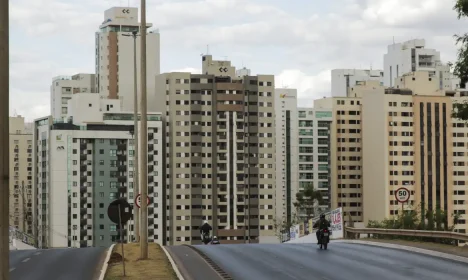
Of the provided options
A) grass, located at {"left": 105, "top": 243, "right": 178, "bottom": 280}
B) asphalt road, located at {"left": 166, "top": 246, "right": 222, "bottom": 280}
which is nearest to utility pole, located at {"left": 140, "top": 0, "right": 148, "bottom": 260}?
grass, located at {"left": 105, "top": 243, "right": 178, "bottom": 280}

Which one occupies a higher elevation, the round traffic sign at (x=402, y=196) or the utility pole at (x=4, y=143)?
the utility pole at (x=4, y=143)

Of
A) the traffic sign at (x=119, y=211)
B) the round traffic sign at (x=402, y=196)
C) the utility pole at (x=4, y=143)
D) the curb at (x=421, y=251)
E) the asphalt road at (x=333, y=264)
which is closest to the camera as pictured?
the utility pole at (x=4, y=143)

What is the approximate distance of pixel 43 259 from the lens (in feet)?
125

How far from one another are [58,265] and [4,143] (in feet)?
74.4

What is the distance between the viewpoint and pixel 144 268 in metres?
32.5

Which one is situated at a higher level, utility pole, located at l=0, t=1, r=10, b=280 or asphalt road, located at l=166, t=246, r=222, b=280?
utility pole, located at l=0, t=1, r=10, b=280

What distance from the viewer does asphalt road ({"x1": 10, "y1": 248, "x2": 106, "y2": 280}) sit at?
30859 millimetres

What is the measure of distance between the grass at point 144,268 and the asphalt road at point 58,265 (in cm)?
55

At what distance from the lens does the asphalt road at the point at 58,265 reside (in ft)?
101

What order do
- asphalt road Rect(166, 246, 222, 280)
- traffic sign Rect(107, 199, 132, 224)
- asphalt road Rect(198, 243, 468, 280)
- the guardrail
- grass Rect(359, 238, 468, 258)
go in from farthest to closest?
the guardrail → grass Rect(359, 238, 468, 258) → asphalt road Rect(166, 246, 222, 280) → asphalt road Rect(198, 243, 468, 280) → traffic sign Rect(107, 199, 132, 224)

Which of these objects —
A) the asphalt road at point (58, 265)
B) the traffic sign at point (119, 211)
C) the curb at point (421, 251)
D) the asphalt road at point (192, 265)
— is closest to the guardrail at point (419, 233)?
the curb at point (421, 251)

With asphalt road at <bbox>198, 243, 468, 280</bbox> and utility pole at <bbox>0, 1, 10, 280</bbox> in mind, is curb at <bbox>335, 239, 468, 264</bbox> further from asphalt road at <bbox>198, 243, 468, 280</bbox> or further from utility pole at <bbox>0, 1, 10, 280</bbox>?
utility pole at <bbox>0, 1, 10, 280</bbox>

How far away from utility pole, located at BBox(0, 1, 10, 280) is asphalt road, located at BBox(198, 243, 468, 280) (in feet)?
52.2

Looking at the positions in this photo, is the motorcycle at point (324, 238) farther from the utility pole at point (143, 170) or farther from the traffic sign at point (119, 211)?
the traffic sign at point (119, 211)
